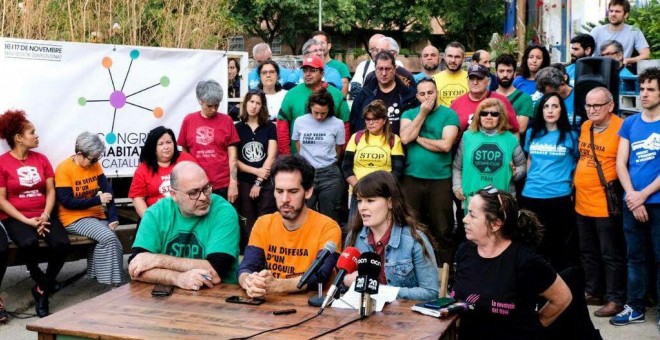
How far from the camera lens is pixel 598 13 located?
17141 millimetres

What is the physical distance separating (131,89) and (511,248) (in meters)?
5.10

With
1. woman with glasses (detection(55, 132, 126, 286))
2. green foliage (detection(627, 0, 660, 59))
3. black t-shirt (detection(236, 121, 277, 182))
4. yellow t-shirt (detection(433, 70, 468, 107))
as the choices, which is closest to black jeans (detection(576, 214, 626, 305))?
yellow t-shirt (detection(433, 70, 468, 107))

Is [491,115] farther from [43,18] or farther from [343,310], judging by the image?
[43,18]

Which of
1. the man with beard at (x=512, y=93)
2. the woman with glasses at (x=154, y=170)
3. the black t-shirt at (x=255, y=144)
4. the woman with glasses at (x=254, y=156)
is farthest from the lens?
the black t-shirt at (x=255, y=144)

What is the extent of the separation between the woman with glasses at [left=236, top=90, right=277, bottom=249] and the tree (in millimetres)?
34981

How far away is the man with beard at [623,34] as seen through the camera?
9773 mm

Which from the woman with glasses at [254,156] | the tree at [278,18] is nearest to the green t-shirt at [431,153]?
the woman with glasses at [254,156]

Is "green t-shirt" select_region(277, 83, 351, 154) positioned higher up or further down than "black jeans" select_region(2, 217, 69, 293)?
higher up

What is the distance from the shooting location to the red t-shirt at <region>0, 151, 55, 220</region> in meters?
7.60

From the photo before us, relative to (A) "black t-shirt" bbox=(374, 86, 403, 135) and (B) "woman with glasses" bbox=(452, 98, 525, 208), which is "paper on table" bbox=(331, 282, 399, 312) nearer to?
(B) "woman with glasses" bbox=(452, 98, 525, 208)

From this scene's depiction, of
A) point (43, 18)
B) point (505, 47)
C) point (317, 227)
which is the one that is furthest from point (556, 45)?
point (317, 227)

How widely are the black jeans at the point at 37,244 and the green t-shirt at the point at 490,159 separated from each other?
3.55 meters

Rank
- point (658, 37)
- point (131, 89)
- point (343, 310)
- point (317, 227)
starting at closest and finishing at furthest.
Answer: point (343, 310) < point (317, 227) < point (131, 89) < point (658, 37)

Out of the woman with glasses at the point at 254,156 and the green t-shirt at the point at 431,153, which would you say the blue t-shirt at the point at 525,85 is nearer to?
the green t-shirt at the point at 431,153
